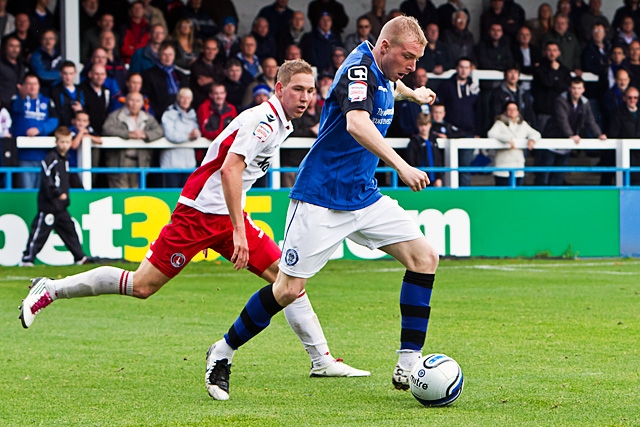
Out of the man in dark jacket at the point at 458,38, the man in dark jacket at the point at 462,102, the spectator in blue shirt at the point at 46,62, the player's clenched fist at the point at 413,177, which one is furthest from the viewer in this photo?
the man in dark jacket at the point at 458,38

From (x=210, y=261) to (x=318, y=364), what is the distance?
915cm

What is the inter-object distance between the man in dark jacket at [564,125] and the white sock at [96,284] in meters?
12.2

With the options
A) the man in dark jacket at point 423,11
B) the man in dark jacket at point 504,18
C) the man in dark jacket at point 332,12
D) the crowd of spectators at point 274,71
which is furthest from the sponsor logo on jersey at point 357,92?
the man in dark jacket at point 504,18

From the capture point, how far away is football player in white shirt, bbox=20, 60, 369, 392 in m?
6.73

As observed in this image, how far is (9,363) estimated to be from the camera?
7473mm

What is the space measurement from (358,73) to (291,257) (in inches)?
42.0

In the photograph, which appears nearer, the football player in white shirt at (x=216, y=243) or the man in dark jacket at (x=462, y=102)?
the football player in white shirt at (x=216, y=243)

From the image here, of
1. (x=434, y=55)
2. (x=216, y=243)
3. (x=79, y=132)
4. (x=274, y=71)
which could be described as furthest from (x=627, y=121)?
(x=216, y=243)

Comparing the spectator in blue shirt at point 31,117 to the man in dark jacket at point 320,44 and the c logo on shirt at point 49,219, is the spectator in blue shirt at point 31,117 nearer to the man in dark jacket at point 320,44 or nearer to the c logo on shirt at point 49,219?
the c logo on shirt at point 49,219

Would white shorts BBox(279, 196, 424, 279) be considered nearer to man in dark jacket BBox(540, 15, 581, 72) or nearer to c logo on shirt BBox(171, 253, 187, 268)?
c logo on shirt BBox(171, 253, 187, 268)

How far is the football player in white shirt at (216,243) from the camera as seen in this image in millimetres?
6730

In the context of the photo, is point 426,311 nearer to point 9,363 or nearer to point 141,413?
point 141,413

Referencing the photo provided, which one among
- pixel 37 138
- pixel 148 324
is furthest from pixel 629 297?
pixel 37 138

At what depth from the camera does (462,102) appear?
1777 centimetres
